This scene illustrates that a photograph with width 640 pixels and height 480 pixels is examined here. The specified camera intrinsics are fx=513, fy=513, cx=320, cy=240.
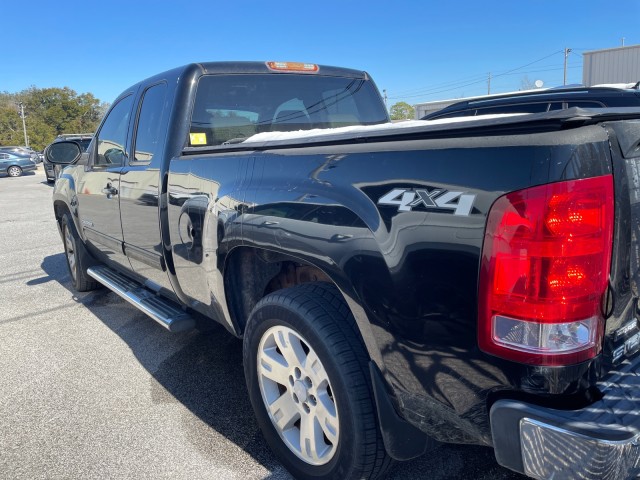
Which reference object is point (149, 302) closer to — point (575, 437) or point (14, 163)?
point (575, 437)

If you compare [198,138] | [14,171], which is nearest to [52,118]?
[14,171]

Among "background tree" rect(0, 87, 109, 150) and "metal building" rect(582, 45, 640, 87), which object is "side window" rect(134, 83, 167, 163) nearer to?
"metal building" rect(582, 45, 640, 87)

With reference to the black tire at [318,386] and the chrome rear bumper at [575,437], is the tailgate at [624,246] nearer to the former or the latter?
the chrome rear bumper at [575,437]

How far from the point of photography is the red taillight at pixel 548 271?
1423 millimetres

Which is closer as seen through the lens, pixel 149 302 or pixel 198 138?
pixel 198 138

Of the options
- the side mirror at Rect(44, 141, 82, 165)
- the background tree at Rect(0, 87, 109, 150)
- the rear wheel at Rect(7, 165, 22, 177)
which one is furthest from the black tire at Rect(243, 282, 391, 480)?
the background tree at Rect(0, 87, 109, 150)

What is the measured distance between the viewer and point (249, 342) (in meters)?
2.52

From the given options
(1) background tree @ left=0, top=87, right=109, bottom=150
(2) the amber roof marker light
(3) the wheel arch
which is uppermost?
(1) background tree @ left=0, top=87, right=109, bottom=150

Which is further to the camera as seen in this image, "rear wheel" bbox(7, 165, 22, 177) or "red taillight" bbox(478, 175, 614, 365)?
"rear wheel" bbox(7, 165, 22, 177)

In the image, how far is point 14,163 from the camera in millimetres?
28391

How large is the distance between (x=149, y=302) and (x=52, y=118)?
74.4m

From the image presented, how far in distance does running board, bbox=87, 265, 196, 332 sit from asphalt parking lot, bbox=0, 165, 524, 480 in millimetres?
421

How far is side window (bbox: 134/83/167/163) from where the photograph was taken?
344cm

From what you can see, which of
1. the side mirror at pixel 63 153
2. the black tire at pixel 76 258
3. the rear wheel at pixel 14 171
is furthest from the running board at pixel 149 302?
the rear wheel at pixel 14 171
